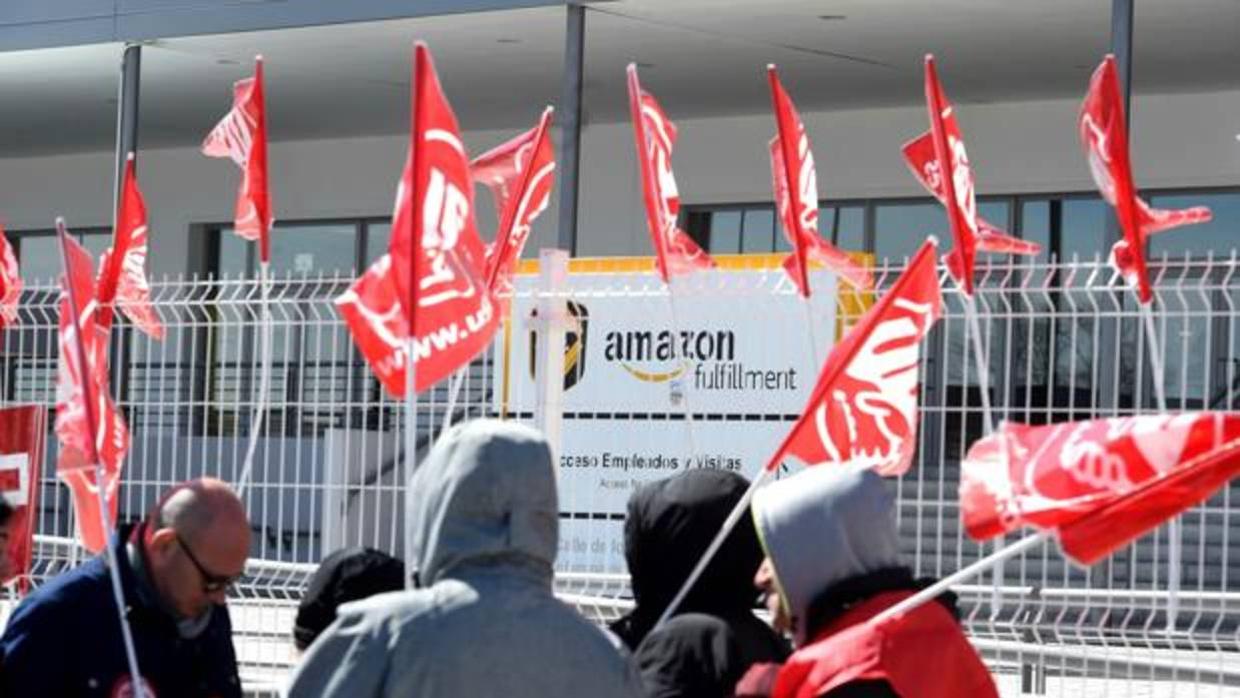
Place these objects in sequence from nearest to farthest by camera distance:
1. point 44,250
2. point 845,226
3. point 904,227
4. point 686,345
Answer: point 686,345 → point 904,227 → point 845,226 → point 44,250

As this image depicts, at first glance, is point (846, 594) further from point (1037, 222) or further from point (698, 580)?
point (1037, 222)

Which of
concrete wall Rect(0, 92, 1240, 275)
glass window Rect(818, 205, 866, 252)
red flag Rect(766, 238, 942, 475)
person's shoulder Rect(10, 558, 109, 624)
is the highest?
concrete wall Rect(0, 92, 1240, 275)

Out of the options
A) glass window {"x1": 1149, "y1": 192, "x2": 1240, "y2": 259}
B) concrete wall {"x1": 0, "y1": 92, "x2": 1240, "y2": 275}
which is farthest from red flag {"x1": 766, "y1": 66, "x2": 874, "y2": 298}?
concrete wall {"x1": 0, "y1": 92, "x2": 1240, "y2": 275}

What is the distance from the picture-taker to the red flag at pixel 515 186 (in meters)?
8.69

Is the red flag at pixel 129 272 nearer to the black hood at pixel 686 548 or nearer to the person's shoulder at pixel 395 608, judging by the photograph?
the black hood at pixel 686 548

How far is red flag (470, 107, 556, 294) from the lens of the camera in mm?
8688

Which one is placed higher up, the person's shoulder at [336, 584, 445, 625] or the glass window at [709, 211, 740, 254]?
the glass window at [709, 211, 740, 254]

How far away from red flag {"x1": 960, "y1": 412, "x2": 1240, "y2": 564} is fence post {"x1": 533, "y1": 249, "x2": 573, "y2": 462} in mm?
4174

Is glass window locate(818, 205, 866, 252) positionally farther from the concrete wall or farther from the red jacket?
the red jacket

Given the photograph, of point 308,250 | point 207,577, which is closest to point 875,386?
point 207,577

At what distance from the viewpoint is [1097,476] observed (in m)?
4.40

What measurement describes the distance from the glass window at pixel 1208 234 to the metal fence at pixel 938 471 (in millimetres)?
6915

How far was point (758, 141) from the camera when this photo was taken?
21.4 meters

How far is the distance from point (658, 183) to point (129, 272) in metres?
2.62
